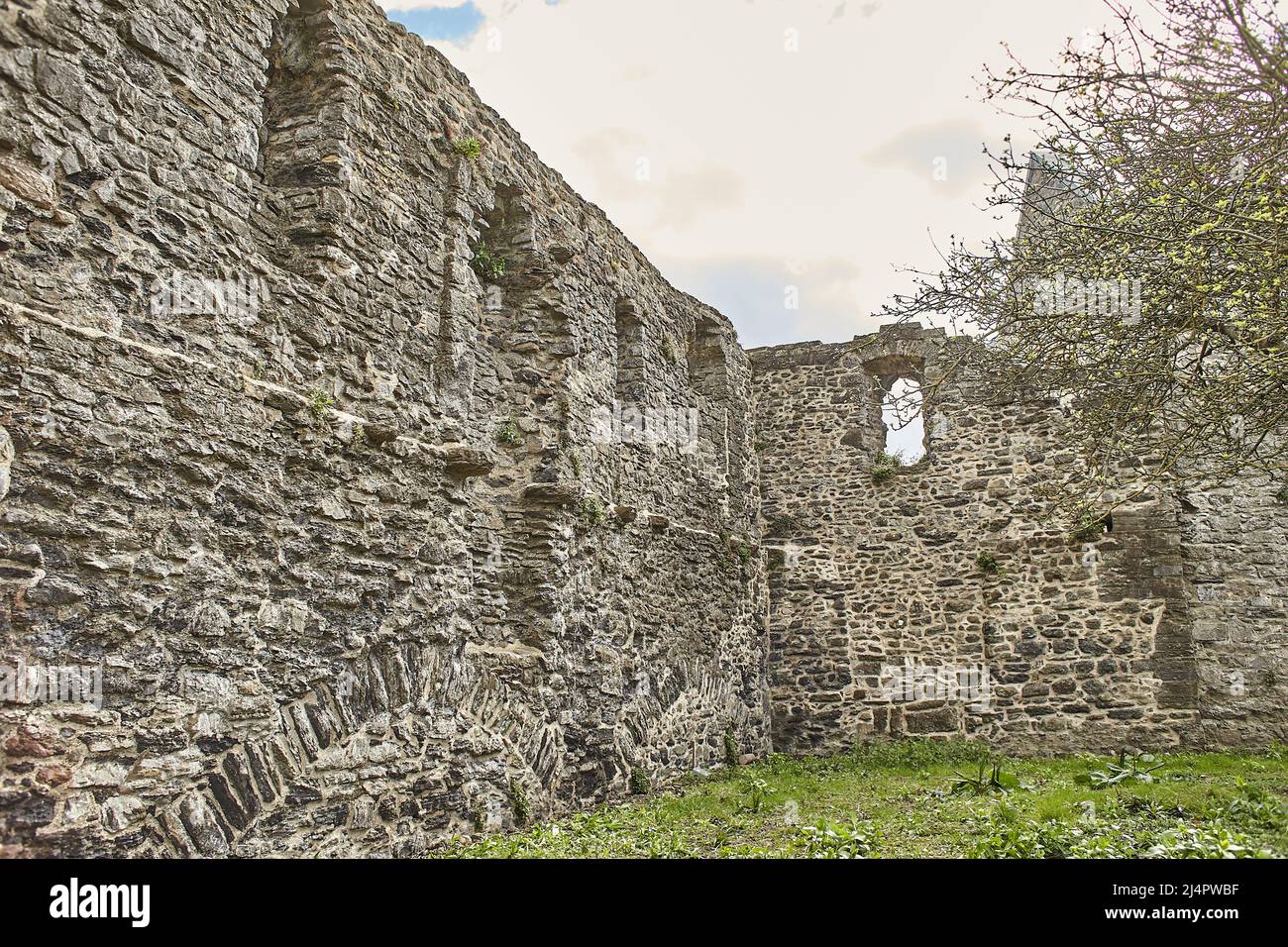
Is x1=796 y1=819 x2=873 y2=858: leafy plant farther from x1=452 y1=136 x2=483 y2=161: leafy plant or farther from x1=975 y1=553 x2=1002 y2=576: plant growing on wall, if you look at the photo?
x1=975 y1=553 x2=1002 y2=576: plant growing on wall

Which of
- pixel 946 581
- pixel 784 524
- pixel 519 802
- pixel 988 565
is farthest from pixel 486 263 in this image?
pixel 988 565

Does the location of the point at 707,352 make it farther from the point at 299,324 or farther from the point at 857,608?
the point at 299,324

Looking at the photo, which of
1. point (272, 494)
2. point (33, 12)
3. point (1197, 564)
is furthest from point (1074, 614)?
point (33, 12)

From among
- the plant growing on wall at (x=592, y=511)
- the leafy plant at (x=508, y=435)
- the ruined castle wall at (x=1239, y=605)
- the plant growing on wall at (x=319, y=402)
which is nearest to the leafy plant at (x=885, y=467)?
the ruined castle wall at (x=1239, y=605)

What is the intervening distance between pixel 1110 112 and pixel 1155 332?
1576 millimetres

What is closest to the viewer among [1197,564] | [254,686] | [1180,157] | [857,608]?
[254,686]

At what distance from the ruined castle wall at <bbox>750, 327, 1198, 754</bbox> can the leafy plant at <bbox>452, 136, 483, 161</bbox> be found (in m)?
6.44

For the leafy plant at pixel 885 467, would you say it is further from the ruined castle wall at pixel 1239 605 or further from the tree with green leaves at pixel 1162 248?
the tree with green leaves at pixel 1162 248

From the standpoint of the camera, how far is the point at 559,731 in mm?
7734

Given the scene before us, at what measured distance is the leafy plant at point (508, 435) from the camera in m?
7.88

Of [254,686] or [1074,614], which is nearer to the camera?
[254,686]

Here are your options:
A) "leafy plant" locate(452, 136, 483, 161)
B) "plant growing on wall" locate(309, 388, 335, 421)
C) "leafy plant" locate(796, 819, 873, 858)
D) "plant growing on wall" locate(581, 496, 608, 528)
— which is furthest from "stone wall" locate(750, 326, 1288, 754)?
"plant growing on wall" locate(309, 388, 335, 421)

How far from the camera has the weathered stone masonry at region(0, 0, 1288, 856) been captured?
4270 mm

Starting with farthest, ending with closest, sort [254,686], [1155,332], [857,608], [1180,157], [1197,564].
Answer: [857,608], [1197,564], [1155,332], [1180,157], [254,686]
